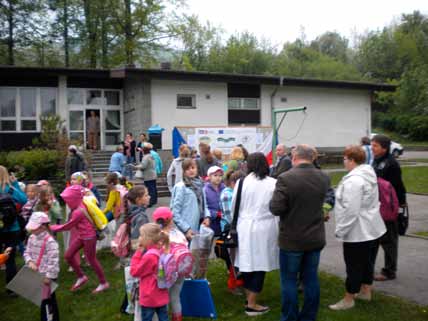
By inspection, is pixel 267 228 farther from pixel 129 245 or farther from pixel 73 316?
pixel 73 316

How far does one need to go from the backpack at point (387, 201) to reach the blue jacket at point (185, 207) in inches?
92.6

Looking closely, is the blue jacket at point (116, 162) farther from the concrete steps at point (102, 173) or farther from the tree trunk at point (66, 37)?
the tree trunk at point (66, 37)

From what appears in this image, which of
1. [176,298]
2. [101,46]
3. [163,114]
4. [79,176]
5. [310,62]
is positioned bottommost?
[176,298]

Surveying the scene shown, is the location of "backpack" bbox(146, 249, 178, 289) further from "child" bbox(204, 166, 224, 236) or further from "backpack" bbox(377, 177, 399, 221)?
"backpack" bbox(377, 177, 399, 221)

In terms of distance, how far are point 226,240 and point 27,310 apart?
115 inches

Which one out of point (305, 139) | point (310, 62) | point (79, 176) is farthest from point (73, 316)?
point (310, 62)

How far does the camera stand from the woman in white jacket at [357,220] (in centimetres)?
529

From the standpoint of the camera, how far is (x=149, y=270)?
443 cm

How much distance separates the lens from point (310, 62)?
75.1 m

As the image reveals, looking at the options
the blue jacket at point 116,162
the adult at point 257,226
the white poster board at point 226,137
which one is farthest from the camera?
the white poster board at point 226,137

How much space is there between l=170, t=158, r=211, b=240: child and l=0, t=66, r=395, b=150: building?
15.5 metres

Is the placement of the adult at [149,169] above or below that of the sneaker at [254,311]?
above

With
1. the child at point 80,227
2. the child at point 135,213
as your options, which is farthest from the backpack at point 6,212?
the child at point 135,213

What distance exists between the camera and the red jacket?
4426mm
